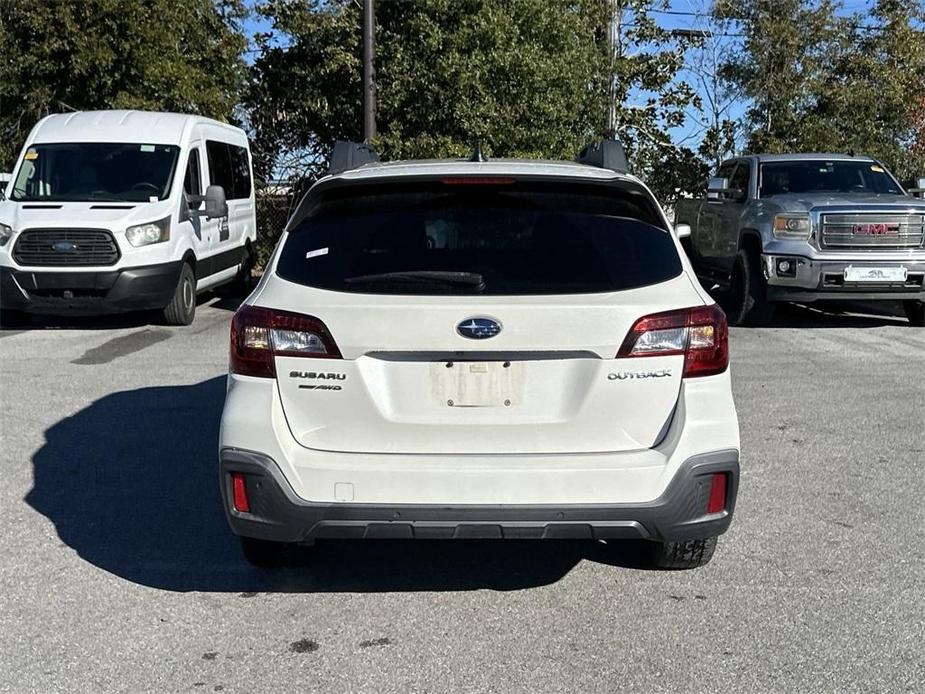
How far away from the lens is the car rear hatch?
3875mm

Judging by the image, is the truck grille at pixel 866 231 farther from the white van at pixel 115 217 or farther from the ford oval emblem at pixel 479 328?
the ford oval emblem at pixel 479 328

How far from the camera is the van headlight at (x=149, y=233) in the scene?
11.9 m

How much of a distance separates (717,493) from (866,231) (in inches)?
341

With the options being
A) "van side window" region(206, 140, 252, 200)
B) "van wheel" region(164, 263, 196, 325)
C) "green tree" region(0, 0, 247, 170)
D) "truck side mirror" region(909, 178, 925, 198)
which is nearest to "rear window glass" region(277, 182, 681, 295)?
"van wheel" region(164, 263, 196, 325)

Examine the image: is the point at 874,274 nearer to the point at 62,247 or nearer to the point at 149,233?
the point at 149,233

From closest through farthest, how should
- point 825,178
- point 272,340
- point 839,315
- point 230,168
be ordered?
point 272,340 < point 825,178 < point 839,315 < point 230,168

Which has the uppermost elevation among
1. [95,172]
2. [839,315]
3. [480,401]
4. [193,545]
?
[480,401]

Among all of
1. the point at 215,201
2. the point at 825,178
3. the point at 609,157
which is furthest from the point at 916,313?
the point at 609,157

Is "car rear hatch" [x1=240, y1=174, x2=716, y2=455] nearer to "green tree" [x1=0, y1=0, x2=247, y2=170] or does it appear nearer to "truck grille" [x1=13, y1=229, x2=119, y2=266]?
"truck grille" [x1=13, y1=229, x2=119, y2=266]

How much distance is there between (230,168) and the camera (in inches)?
581

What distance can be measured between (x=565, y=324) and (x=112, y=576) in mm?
2217

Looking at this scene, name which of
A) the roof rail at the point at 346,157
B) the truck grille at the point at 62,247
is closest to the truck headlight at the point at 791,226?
the truck grille at the point at 62,247

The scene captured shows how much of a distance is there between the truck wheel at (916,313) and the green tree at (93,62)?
11.7m

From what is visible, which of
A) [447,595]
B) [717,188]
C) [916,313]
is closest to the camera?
[447,595]
